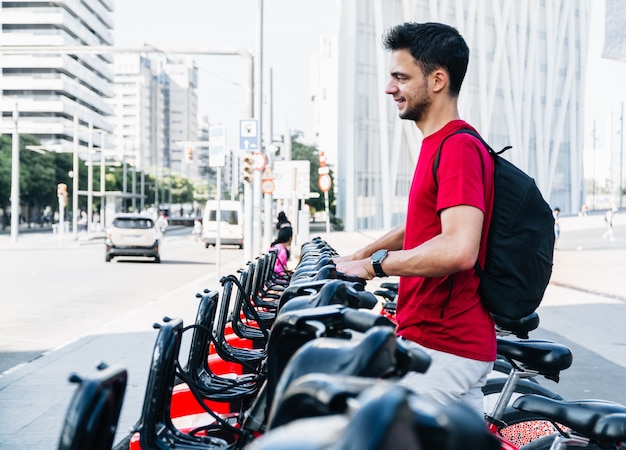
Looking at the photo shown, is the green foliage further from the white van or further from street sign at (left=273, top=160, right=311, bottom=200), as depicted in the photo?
street sign at (left=273, top=160, right=311, bottom=200)

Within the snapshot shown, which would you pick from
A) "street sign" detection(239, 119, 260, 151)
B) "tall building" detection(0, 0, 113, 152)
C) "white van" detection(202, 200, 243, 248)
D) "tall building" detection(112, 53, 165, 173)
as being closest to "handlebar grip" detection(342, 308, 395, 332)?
"street sign" detection(239, 119, 260, 151)

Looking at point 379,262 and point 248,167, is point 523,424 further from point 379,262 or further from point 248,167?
point 248,167

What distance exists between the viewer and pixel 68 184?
3408 inches

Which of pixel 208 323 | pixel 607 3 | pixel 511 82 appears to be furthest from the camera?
pixel 511 82

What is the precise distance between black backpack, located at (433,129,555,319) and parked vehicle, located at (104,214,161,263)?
26.3 metres

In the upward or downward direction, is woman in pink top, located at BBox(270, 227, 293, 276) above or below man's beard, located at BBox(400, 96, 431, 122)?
below

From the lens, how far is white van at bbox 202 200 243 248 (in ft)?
133

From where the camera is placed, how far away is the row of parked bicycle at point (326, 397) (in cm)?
107

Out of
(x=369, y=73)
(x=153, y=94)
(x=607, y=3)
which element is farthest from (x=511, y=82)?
(x=153, y=94)

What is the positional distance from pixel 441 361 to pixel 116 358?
23.3 ft

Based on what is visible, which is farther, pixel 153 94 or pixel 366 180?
pixel 153 94

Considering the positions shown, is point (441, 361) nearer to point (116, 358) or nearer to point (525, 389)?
point (525, 389)

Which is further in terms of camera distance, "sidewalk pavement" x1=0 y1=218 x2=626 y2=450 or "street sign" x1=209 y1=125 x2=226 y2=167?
"street sign" x1=209 y1=125 x2=226 y2=167

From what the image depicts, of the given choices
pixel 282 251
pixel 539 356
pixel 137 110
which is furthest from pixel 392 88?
pixel 137 110
